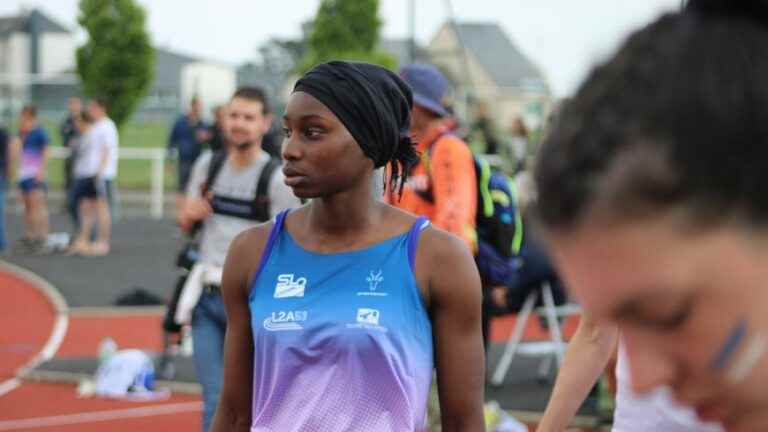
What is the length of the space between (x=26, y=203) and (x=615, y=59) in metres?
19.8

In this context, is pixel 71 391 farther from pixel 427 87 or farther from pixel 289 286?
pixel 289 286

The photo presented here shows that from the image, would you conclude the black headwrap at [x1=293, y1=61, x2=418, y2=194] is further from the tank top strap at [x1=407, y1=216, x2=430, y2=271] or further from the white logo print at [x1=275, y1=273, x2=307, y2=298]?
the white logo print at [x1=275, y1=273, x2=307, y2=298]

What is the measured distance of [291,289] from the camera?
137 inches

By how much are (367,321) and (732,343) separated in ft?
8.16

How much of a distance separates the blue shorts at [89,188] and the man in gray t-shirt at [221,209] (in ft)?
39.7

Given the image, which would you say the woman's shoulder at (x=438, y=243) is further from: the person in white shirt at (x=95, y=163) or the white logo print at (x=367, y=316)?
the person in white shirt at (x=95, y=163)

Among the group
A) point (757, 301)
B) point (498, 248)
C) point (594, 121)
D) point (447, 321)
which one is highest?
point (594, 121)

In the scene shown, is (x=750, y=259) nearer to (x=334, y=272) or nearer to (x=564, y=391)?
(x=564, y=391)

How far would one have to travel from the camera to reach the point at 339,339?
344 cm

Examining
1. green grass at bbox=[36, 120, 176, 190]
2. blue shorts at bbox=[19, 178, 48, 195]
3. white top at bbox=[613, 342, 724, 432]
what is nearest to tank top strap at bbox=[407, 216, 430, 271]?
white top at bbox=[613, 342, 724, 432]

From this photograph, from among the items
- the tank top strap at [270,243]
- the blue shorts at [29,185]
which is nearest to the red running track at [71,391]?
the blue shorts at [29,185]

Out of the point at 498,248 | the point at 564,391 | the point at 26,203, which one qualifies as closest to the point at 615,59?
the point at 564,391

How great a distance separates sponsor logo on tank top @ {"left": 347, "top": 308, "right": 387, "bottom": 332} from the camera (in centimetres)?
345

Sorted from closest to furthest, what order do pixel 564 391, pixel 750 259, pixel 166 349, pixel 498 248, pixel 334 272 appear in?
pixel 750 259 < pixel 564 391 < pixel 334 272 < pixel 498 248 < pixel 166 349
